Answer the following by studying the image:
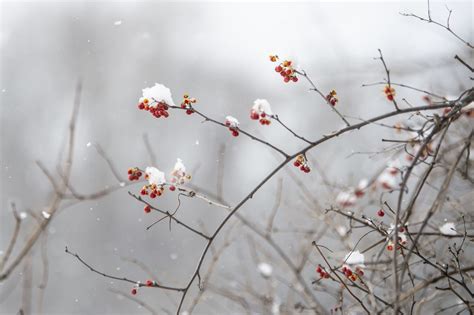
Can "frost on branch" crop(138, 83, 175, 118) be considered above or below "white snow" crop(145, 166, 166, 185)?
above

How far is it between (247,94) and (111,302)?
5908 mm

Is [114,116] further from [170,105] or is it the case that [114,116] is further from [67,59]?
[170,105]

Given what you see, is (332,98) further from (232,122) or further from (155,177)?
(155,177)

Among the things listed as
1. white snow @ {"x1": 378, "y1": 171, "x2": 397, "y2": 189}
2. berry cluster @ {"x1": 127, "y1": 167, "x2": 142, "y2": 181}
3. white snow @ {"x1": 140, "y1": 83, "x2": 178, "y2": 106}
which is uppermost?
white snow @ {"x1": 140, "y1": 83, "x2": 178, "y2": 106}

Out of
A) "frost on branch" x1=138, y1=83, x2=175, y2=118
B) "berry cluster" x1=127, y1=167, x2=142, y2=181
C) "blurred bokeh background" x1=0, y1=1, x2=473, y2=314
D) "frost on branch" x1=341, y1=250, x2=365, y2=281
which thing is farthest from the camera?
"blurred bokeh background" x1=0, y1=1, x2=473, y2=314

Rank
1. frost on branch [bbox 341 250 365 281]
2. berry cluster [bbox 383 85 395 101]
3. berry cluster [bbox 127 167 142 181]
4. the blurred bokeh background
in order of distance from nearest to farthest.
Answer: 1. frost on branch [bbox 341 250 365 281]
2. berry cluster [bbox 383 85 395 101]
3. berry cluster [bbox 127 167 142 181]
4. the blurred bokeh background

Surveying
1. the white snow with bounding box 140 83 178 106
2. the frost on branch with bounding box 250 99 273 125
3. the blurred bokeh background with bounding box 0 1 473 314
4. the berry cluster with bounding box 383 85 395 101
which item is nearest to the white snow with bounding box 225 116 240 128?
the frost on branch with bounding box 250 99 273 125

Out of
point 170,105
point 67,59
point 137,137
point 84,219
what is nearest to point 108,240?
point 84,219

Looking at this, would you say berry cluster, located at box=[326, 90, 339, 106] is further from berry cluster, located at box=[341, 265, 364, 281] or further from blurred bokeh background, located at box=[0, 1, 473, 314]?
blurred bokeh background, located at box=[0, 1, 473, 314]

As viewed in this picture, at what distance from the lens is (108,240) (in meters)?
9.54

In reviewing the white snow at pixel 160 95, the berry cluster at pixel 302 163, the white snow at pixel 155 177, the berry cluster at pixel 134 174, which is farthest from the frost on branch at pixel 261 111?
the berry cluster at pixel 134 174

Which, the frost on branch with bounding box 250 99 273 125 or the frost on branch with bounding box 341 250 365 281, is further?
the frost on branch with bounding box 250 99 273 125

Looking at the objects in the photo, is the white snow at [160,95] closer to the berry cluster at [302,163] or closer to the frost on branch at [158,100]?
the frost on branch at [158,100]

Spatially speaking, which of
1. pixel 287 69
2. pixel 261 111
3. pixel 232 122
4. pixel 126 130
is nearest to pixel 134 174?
pixel 232 122
